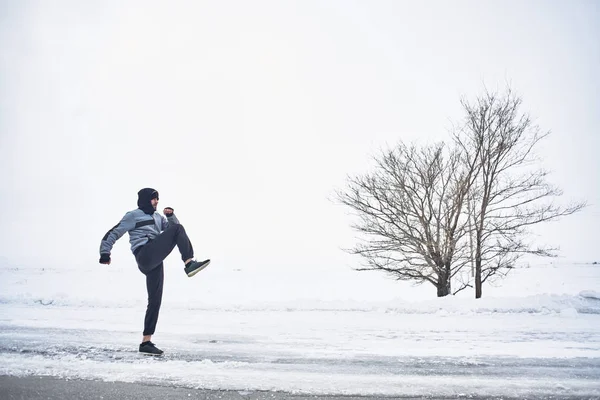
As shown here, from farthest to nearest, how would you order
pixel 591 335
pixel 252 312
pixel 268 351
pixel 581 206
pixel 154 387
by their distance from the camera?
pixel 581 206 < pixel 252 312 < pixel 591 335 < pixel 268 351 < pixel 154 387

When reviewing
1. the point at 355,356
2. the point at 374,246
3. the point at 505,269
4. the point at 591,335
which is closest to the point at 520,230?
the point at 505,269

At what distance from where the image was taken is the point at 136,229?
4371mm

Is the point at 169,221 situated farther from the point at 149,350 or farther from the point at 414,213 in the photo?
the point at 414,213

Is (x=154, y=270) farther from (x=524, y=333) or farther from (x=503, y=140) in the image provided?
(x=503, y=140)

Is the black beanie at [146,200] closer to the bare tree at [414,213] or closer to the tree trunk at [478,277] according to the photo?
the bare tree at [414,213]

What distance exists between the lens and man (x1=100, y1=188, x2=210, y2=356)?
420 centimetres

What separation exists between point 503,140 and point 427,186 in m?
2.74

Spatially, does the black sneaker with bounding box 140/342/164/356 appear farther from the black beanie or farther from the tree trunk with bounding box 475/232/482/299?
the tree trunk with bounding box 475/232/482/299

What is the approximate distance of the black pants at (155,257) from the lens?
13.8 feet

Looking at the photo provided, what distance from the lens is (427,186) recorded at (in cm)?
1095

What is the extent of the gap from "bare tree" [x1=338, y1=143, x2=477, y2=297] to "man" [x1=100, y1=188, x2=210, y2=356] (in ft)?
25.4

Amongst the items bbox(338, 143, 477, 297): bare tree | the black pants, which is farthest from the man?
bbox(338, 143, 477, 297): bare tree

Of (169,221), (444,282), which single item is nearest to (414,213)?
(444,282)

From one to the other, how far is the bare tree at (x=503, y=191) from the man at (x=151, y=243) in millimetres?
9020
